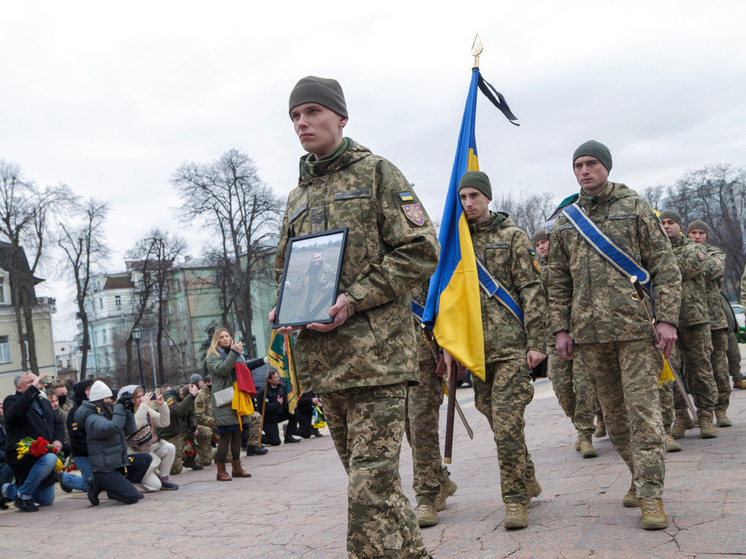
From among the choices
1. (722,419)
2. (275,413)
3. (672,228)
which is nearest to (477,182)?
(672,228)

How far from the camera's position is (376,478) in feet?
10.1

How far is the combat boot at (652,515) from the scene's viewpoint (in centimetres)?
418

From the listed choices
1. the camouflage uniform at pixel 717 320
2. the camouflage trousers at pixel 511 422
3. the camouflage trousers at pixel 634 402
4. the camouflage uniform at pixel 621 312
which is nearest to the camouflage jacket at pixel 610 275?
the camouflage uniform at pixel 621 312

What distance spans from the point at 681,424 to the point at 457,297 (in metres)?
3.87

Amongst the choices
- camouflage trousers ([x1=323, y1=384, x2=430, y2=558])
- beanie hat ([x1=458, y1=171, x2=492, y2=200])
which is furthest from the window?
camouflage trousers ([x1=323, y1=384, x2=430, y2=558])

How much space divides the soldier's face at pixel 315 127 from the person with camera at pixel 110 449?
6.62m

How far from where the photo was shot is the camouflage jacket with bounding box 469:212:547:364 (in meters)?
5.02

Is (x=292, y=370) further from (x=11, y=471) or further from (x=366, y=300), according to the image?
(x=11, y=471)

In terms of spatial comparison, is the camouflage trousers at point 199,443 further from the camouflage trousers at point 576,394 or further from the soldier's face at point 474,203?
the soldier's face at point 474,203

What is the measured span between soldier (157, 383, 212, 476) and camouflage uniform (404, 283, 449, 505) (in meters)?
6.46

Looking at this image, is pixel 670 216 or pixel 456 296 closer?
pixel 456 296

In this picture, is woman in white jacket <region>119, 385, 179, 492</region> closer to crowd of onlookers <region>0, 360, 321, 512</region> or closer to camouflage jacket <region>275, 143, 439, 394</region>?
crowd of onlookers <region>0, 360, 321, 512</region>

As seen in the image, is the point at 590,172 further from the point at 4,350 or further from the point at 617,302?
the point at 4,350

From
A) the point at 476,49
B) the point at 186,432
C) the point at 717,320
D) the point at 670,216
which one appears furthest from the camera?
the point at 186,432
